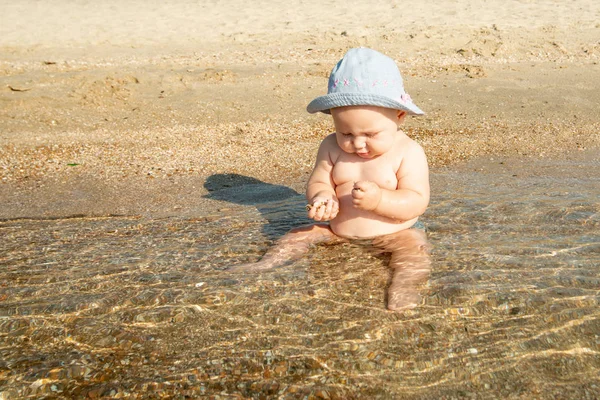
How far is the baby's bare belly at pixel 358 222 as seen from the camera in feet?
12.0

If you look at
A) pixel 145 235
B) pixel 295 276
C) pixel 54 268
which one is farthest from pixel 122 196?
pixel 295 276

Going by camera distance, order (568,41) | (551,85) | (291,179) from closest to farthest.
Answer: (291,179) < (551,85) < (568,41)

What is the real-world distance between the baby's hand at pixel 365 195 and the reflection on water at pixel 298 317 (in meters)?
0.30

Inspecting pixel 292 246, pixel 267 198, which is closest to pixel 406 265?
pixel 292 246

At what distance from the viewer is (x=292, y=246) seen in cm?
362

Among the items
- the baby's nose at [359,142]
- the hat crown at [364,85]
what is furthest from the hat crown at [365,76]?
the baby's nose at [359,142]

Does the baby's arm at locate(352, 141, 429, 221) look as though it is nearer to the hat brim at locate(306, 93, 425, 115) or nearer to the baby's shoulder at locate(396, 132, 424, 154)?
the baby's shoulder at locate(396, 132, 424, 154)

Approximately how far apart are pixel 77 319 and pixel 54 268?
2.14ft

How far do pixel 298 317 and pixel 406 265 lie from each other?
2.27ft

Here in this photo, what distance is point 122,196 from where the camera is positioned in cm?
503

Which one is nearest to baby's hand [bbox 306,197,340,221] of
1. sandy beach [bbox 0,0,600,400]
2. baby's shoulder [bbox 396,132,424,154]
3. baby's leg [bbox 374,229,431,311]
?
sandy beach [bbox 0,0,600,400]

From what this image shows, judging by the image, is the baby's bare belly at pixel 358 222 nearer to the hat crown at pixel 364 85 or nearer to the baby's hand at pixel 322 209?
the baby's hand at pixel 322 209

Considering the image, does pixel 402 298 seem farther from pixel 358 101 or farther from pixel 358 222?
pixel 358 101

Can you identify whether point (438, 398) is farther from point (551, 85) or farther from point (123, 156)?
point (551, 85)
